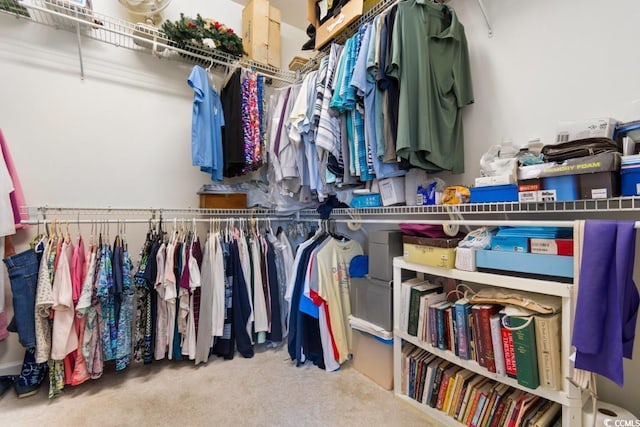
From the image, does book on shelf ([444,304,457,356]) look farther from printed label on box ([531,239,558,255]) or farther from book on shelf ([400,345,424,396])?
printed label on box ([531,239,558,255])

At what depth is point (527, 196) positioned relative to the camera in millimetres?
1106

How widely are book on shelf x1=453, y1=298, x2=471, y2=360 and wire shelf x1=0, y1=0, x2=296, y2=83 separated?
2.24 meters

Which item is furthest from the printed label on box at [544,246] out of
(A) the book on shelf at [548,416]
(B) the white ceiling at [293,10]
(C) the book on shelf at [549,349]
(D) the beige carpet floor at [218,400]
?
(B) the white ceiling at [293,10]

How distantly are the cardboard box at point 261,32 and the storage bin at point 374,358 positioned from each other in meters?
2.28

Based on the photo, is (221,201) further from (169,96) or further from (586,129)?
(586,129)

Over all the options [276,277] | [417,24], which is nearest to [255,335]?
[276,277]

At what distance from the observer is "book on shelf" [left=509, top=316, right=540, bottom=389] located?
3.41ft

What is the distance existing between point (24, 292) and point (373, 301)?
187cm

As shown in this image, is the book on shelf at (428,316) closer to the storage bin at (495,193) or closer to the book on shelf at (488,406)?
the book on shelf at (488,406)

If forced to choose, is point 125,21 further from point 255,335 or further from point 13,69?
point 255,335

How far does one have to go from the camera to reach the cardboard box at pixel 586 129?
1.06m

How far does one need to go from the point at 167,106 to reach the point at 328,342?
7.13 ft

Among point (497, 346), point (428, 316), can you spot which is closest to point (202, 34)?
point (428, 316)

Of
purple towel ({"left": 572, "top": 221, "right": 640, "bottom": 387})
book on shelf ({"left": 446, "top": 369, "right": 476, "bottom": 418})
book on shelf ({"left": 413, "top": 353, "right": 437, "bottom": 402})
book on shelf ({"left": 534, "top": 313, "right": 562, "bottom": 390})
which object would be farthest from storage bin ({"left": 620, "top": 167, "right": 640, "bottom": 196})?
book on shelf ({"left": 413, "top": 353, "right": 437, "bottom": 402})
